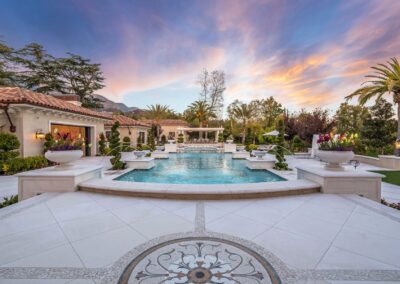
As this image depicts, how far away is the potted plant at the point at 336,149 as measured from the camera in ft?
18.2

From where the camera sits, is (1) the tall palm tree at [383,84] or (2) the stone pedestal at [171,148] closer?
(1) the tall palm tree at [383,84]

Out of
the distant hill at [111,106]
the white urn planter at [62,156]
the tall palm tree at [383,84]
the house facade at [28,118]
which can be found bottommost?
the white urn planter at [62,156]

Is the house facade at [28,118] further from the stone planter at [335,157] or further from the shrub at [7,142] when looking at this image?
the stone planter at [335,157]

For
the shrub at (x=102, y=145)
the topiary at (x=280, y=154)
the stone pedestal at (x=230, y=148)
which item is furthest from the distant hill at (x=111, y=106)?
the topiary at (x=280, y=154)

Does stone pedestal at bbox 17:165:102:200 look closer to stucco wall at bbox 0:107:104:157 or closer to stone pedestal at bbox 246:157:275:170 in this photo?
stucco wall at bbox 0:107:104:157

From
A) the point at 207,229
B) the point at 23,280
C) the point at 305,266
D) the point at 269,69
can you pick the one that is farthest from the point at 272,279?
the point at 269,69

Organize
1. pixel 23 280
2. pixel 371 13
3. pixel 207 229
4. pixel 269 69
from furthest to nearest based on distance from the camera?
pixel 269 69 < pixel 371 13 < pixel 207 229 < pixel 23 280

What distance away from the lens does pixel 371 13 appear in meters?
9.86

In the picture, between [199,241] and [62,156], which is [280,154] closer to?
[199,241]

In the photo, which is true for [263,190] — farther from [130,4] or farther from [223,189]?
[130,4]

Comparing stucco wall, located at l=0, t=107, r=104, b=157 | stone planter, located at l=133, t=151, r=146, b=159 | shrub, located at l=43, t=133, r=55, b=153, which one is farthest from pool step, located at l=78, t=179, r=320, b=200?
shrub, located at l=43, t=133, r=55, b=153

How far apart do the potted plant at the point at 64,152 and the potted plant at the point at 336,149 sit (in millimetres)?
7854

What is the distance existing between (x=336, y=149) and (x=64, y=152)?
843 cm

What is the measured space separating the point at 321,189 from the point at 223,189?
9.21 feet
